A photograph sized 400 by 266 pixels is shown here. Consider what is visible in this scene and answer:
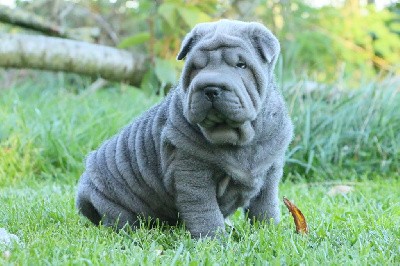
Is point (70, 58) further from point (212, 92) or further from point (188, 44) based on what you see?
point (212, 92)

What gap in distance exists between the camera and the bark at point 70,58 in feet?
26.0

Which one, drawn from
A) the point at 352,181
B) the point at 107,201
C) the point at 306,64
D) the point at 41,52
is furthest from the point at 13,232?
the point at 306,64

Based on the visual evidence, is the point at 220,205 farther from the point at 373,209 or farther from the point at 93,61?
the point at 93,61

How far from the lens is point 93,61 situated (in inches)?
333

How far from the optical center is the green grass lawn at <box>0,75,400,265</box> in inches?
123

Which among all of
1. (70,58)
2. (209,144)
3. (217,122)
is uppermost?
(217,122)

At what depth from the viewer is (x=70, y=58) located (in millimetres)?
8273

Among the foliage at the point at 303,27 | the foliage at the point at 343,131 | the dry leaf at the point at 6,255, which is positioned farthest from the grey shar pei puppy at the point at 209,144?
the foliage at the point at 303,27

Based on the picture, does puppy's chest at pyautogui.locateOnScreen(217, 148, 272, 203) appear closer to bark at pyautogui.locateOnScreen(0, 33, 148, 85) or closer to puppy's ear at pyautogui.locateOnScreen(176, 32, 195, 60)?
puppy's ear at pyautogui.locateOnScreen(176, 32, 195, 60)

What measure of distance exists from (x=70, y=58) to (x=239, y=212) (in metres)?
4.38

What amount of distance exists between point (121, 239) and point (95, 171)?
799mm

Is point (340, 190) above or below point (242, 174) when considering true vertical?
below

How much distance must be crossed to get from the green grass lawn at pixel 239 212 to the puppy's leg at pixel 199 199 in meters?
0.09

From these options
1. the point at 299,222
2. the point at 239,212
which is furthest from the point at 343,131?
the point at 299,222
